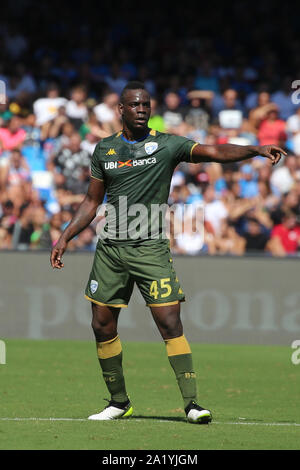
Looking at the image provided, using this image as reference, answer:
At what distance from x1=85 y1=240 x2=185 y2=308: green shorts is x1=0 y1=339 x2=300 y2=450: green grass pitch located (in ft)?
3.07

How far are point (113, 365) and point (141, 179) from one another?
149cm

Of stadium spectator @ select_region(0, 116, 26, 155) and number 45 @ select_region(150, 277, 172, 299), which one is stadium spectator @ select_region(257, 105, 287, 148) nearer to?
stadium spectator @ select_region(0, 116, 26, 155)

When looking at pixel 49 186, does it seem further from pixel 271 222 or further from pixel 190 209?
pixel 271 222

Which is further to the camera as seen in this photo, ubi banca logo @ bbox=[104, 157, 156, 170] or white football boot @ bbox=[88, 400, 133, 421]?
white football boot @ bbox=[88, 400, 133, 421]

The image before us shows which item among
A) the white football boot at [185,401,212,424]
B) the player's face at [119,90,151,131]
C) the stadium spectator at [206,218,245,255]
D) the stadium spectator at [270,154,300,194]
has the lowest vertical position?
the white football boot at [185,401,212,424]

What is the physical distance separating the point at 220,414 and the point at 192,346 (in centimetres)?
572

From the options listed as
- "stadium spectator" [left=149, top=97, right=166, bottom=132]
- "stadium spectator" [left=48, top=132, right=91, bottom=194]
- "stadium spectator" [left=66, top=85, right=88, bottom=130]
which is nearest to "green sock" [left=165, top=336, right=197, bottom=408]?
"stadium spectator" [left=48, top=132, right=91, bottom=194]

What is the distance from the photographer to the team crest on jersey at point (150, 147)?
7.43 m

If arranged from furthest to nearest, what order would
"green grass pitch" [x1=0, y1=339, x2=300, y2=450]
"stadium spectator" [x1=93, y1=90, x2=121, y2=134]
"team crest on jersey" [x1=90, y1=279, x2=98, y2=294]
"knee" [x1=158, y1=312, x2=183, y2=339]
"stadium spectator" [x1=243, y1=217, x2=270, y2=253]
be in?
1. "stadium spectator" [x1=93, y1=90, x2=121, y2=134]
2. "stadium spectator" [x1=243, y1=217, x2=270, y2=253]
3. "team crest on jersey" [x1=90, y1=279, x2=98, y2=294]
4. "knee" [x1=158, y1=312, x2=183, y2=339]
5. "green grass pitch" [x1=0, y1=339, x2=300, y2=450]

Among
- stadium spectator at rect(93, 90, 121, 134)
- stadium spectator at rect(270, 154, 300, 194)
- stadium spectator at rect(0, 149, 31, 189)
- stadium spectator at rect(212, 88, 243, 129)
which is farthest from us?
stadium spectator at rect(212, 88, 243, 129)

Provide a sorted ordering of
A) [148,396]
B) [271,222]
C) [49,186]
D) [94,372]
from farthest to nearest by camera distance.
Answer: [49,186] → [271,222] → [94,372] → [148,396]

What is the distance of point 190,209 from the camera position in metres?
15.5

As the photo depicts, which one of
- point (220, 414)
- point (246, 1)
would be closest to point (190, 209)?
point (220, 414)

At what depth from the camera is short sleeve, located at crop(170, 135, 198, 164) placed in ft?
24.2
